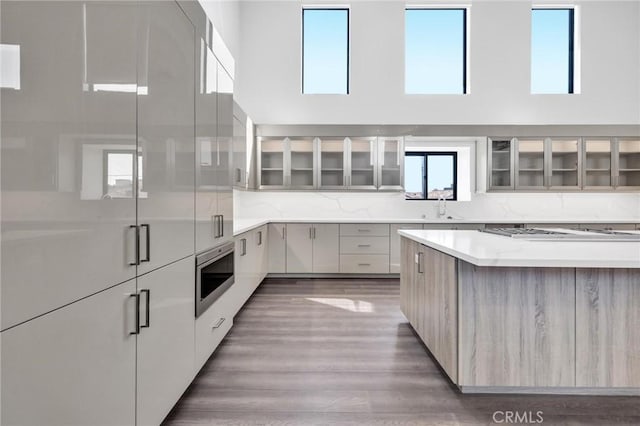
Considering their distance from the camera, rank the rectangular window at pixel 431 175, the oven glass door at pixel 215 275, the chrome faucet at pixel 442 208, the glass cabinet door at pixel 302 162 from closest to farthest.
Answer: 1. the oven glass door at pixel 215 275
2. the glass cabinet door at pixel 302 162
3. the chrome faucet at pixel 442 208
4. the rectangular window at pixel 431 175

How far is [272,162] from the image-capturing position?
5.30 meters

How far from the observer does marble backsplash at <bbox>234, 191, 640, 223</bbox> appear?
5492mm

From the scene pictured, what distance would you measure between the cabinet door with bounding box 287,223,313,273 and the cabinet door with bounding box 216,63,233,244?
2327mm

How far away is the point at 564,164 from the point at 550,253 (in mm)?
4459

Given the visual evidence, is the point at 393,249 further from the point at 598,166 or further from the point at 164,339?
the point at 164,339

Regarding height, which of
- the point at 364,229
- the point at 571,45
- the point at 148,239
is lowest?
the point at 364,229

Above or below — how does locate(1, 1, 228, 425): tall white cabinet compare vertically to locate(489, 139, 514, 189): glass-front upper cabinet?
below

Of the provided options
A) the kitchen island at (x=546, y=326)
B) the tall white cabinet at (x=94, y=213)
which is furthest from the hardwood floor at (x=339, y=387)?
the tall white cabinet at (x=94, y=213)

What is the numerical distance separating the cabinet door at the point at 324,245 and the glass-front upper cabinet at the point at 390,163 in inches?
38.2

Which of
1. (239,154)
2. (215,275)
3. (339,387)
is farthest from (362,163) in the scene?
(339,387)

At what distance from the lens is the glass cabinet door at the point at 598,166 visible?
5.18 meters

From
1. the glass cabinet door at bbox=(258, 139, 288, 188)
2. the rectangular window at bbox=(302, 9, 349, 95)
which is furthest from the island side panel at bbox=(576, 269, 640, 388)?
the rectangular window at bbox=(302, 9, 349, 95)

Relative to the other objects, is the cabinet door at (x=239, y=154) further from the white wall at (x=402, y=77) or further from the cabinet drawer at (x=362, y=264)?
the cabinet drawer at (x=362, y=264)

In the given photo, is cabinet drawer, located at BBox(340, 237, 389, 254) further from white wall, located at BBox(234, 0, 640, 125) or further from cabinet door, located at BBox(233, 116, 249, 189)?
white wall, located at BBox(234, 0, 640, 125)
